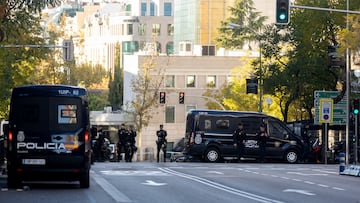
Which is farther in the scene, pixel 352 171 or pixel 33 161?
pixel 352 171

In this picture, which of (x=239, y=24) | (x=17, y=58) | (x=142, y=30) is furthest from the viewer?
(x=142, y=30)

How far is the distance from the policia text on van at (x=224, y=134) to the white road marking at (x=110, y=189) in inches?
630

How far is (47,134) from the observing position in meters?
25.5

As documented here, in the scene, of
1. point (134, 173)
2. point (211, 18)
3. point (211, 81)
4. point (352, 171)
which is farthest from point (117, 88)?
point (134, 173)

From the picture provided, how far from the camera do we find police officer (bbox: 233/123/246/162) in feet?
155

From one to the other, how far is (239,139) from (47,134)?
75.0 feet

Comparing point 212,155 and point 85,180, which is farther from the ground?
point 85,180

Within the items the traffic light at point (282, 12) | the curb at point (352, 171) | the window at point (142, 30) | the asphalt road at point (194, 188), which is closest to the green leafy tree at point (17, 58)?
the asphalt road at point (194, 188)

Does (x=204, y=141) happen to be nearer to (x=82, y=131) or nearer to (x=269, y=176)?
(x=269, y=176)

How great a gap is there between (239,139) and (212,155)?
1.45 m

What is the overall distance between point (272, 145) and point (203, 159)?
3.28 metres

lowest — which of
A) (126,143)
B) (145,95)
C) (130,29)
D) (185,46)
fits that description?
(126,143)

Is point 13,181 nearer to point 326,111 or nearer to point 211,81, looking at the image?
point 326,111

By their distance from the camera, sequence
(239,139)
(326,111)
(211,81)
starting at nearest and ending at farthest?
(239,139), (326,111), (211,81)
